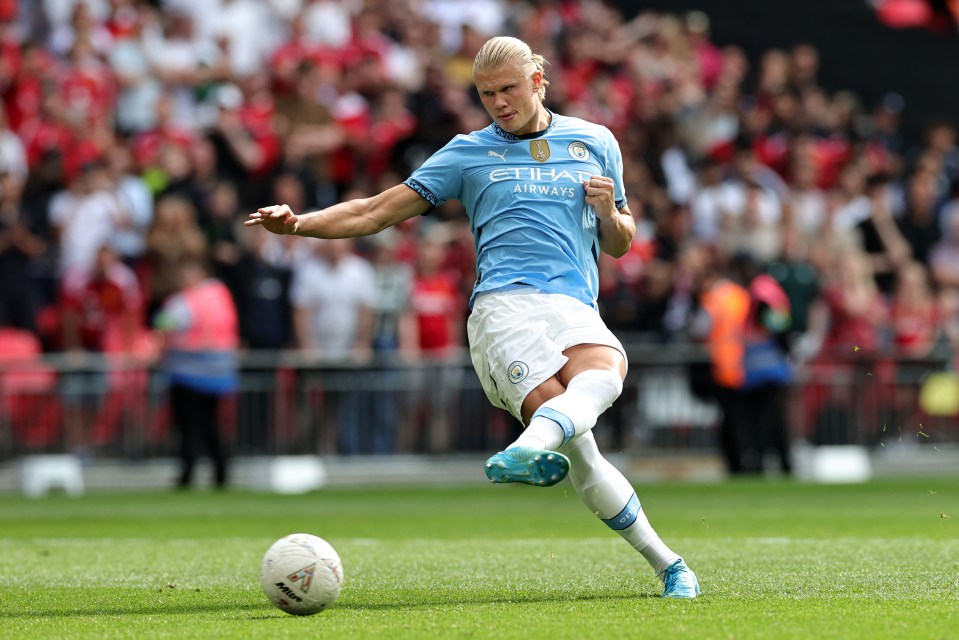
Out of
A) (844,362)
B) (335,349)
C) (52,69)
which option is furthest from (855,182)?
(52,69)

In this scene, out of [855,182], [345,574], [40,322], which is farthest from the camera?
[855,182]

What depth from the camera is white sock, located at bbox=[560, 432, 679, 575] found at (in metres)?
7.65

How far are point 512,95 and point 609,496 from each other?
6.07 ft

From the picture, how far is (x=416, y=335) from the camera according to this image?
1933 centimetres

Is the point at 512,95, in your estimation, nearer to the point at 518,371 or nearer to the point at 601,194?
the point at 601,194

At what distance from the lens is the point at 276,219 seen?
25.0 ft

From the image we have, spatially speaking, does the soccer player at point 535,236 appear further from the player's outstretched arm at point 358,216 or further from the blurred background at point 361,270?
the blurred background at point 361,270

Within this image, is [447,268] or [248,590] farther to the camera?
[447,268]

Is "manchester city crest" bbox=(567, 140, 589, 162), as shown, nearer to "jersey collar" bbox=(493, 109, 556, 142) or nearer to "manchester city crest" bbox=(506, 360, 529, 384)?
"jersey collar" bbox=(493, 109, 556, 142)

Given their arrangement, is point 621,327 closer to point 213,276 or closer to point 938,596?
point 213,276

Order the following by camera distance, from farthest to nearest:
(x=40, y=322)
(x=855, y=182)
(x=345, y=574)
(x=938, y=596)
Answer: (x=855, y=182)
(x=40, y=322)
(x=345, y=574)
(x=938, y=596)

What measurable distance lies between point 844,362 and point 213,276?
24.5 ft

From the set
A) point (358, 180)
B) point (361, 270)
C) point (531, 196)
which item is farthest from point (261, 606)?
point (358, 180)

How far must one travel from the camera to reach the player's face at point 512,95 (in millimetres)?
7574
